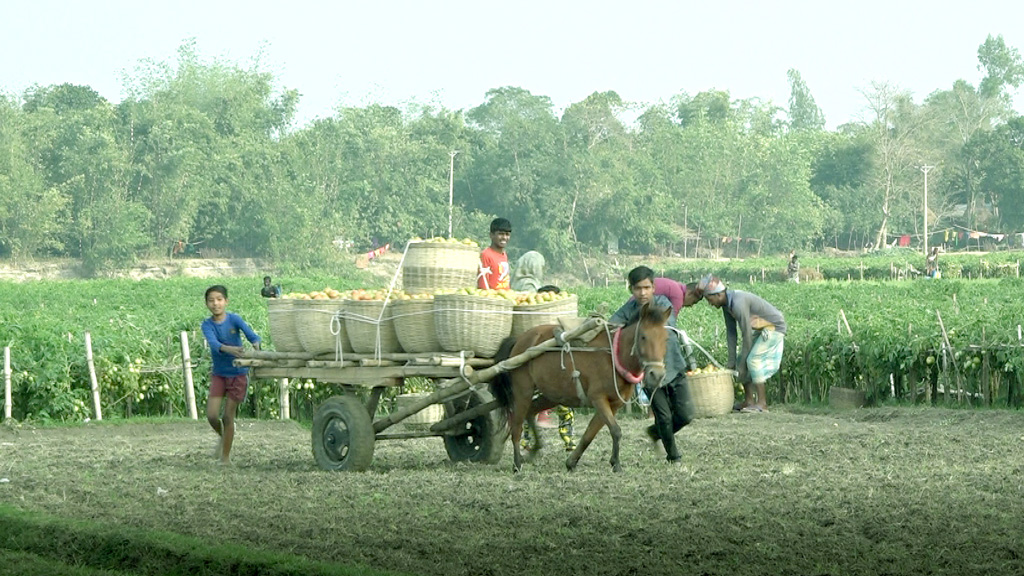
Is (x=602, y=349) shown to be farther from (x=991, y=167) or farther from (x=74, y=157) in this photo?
(x=991, y=167)

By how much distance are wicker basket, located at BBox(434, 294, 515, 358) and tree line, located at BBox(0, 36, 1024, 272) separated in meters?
66.9

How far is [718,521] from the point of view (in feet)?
28.7

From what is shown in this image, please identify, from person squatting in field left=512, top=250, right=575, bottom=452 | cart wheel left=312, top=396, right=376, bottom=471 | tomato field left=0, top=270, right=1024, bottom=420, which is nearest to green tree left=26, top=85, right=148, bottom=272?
tomato field left=0, top=270, right=1024, bottom=420

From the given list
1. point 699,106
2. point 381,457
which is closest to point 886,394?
point 381,457

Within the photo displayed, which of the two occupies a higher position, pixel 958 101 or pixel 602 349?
pixel 958 101

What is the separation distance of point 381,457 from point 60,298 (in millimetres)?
42860

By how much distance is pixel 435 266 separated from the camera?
40.3ft

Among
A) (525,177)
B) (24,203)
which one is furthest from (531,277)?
(525,177)

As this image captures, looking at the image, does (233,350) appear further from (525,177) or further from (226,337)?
(525,177)

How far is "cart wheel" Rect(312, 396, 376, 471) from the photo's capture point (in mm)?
11883

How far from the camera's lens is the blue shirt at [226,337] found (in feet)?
42.1

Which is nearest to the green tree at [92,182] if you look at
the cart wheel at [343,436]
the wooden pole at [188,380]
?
the wooden pole at [188,380]

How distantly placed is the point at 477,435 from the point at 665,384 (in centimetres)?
183

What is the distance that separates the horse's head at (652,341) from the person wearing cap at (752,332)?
4.83 metres
